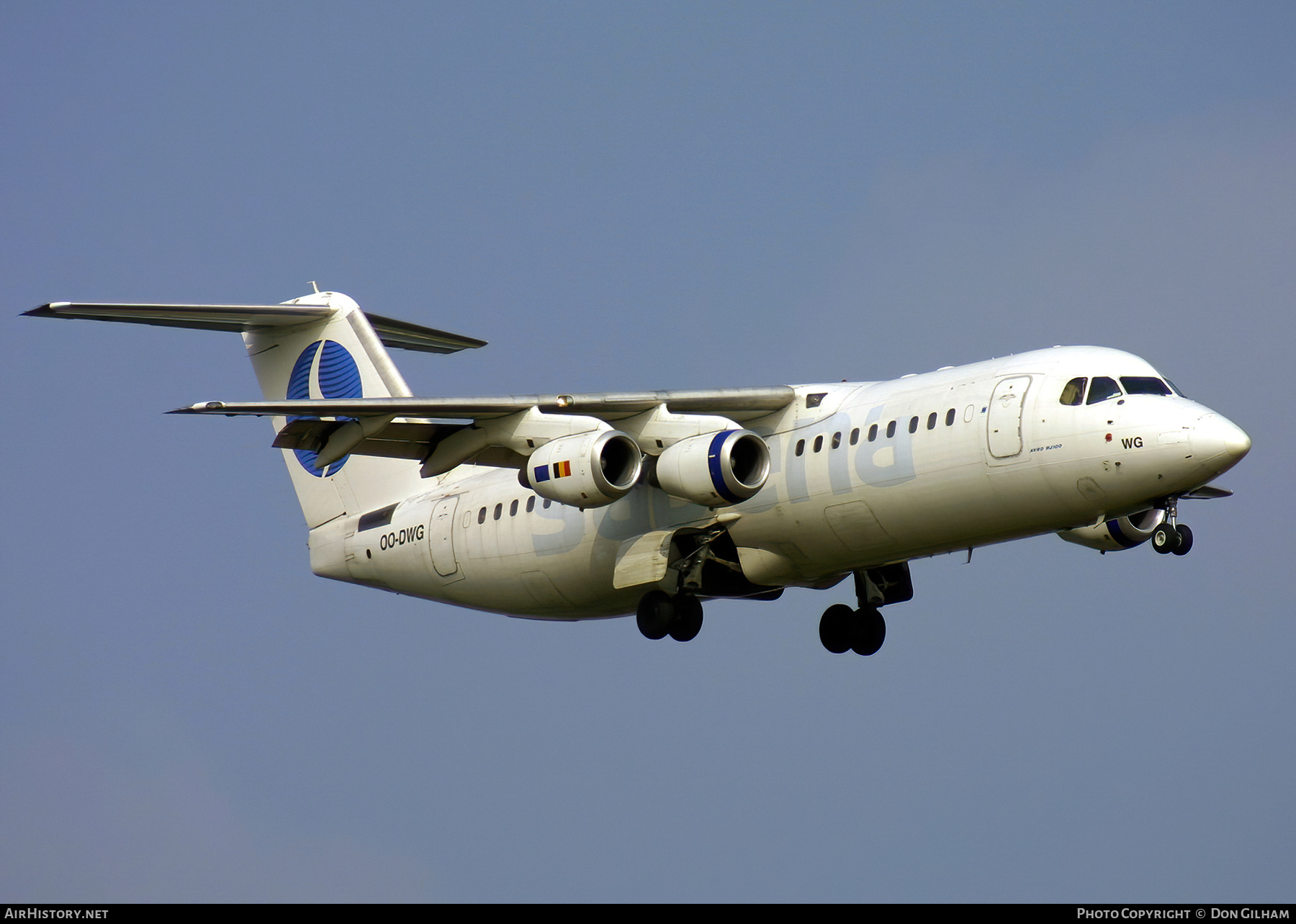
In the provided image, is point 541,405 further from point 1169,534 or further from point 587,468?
point 1169,534

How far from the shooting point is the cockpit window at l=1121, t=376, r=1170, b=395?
1418 centimetres

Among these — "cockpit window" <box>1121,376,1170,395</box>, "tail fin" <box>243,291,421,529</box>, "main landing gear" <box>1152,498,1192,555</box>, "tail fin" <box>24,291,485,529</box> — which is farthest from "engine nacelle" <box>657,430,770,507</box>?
"tail fin" <box>243,291,421,529</box>

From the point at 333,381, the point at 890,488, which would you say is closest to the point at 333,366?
the point at 333,381

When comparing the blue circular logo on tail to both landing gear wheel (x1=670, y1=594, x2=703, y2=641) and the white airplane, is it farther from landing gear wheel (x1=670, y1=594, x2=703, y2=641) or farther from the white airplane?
landing gear wheel (x1=670, y1=594, x2=703, y2=641)

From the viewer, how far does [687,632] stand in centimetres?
1650

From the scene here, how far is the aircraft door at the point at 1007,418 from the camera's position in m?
14.3

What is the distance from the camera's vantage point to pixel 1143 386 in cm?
1423

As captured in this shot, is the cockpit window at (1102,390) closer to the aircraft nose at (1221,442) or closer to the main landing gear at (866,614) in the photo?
the aircraft nose at (1221,442)

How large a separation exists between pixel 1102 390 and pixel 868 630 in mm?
4284

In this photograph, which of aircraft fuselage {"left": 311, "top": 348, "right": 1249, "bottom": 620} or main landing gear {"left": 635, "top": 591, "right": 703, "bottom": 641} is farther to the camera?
main landing gear {"left": 635, "top": 591, "right": 703, "bottom": 641}

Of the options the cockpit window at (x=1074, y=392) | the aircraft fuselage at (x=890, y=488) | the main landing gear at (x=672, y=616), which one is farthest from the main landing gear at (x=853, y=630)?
the cockpit window at (x=1074, y=392)

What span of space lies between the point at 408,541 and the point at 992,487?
7.11 metres

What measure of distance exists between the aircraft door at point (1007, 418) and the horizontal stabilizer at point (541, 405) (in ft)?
7.57

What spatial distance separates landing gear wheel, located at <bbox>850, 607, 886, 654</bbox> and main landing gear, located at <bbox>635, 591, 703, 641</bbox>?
1.92m
